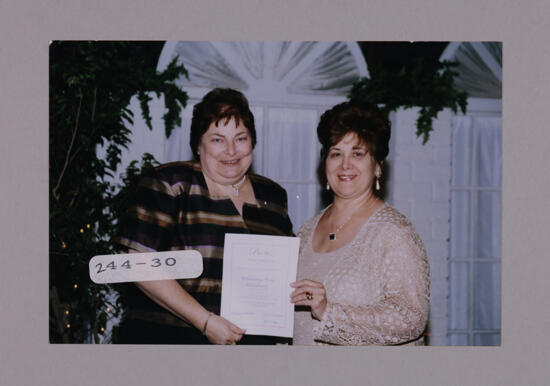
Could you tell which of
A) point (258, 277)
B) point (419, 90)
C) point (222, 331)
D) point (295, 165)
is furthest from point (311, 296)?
point (419, 90)

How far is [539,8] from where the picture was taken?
2.33 metres

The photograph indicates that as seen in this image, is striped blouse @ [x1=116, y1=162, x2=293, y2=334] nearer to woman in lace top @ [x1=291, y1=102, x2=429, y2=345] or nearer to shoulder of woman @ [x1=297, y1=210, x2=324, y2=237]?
shoulder of woman @ [x1=297, y1=210, x2=324, y2=237]

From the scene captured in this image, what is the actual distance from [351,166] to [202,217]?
25.5 inches

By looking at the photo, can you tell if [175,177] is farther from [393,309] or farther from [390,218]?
[393,309]

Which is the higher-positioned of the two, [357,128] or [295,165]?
[357,128]

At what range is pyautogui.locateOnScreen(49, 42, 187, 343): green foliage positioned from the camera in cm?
228

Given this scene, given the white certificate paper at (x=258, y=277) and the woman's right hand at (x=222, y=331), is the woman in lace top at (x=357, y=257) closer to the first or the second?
the white certificate paper at (x=258, y=277)

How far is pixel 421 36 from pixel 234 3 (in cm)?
81

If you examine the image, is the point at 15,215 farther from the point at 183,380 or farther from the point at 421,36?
the point at 421,36

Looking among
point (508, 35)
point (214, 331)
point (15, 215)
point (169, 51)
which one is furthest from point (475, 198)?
point (15, 215)

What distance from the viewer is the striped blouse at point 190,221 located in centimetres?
221

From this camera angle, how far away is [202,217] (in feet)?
7.29

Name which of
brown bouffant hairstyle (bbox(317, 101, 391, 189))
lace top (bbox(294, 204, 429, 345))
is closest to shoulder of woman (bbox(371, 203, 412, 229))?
lace top (bbox(294, 204, 429, 345))

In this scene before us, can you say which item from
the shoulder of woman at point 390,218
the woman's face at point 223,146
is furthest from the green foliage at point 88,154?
the shoulder of woman at point 390,218
